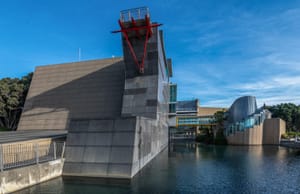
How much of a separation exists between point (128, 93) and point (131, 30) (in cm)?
806

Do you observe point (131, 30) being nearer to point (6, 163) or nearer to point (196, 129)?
point (6, 163)

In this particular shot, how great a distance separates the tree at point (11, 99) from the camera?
120ft

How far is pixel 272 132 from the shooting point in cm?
4038

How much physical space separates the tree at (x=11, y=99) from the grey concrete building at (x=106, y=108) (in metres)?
3.37

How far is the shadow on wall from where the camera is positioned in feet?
106

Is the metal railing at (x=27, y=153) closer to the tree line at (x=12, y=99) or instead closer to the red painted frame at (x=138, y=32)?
the red painted frame at (x=138, y=32)

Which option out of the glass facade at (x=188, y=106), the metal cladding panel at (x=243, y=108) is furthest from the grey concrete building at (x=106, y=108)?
the glass facade at (x=188, y=106)

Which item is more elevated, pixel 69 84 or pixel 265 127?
pixel 69 84

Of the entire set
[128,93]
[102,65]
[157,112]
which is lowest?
[157,112]

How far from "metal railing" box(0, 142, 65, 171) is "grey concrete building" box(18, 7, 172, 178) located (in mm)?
782

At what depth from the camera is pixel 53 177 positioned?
468 inches

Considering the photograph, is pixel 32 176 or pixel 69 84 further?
pixel 69 84

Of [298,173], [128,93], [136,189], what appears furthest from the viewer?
[128,93]

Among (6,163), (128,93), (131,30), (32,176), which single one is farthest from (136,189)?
(131,30)
